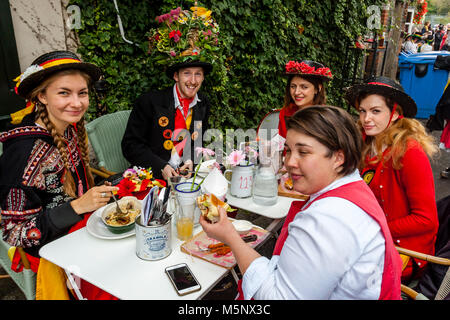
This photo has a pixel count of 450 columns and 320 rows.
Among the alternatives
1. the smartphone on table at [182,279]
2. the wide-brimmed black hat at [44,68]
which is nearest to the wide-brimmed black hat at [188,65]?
the wide-brimmed black hat at [44,68]

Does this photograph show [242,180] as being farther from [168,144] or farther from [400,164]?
[168,144]

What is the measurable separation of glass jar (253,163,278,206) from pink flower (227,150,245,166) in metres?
0.16

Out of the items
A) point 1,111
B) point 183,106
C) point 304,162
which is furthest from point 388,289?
point 1,111

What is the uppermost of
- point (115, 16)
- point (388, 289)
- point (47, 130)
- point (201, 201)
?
point (115, 16)

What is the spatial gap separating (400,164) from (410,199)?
0.21m

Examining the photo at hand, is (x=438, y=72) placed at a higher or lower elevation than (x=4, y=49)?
lower

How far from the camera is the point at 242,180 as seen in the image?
2104 millimetres

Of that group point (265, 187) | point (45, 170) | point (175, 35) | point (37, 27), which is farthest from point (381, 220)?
point (37, 27)

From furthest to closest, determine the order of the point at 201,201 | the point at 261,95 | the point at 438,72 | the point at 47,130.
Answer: the point at 438,72
the point at 261,95
the point at 47,130
the point at 201,201

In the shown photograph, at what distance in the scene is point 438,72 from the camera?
26.4 ft

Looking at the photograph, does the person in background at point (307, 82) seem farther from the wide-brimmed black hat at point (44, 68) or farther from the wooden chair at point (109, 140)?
the wide-brimmed black hat at point (44, 68)

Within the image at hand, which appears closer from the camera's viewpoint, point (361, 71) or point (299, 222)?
point (299, 222)

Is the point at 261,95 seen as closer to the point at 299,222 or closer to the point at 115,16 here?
the point at 115,16

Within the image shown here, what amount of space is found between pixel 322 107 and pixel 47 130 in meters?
1.46
